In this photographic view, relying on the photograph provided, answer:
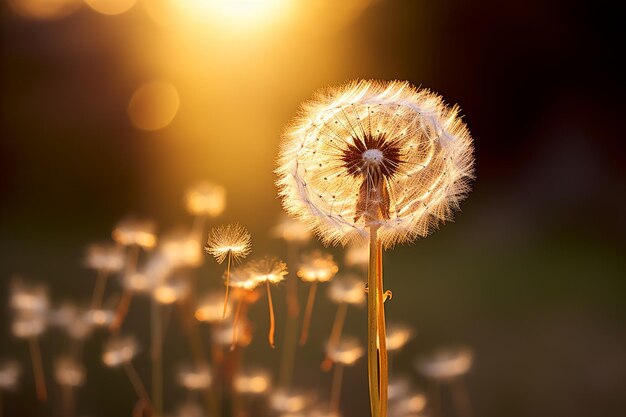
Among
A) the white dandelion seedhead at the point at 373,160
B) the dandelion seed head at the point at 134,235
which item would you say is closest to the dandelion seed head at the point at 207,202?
the dandelion seed head at the point at 134,235

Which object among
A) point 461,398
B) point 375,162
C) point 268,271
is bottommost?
point 268,271

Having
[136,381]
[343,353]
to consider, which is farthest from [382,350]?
[136,381]

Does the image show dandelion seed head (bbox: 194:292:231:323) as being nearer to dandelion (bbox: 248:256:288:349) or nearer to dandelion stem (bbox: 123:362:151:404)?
dandelion (bbox: 248:256:288:349)

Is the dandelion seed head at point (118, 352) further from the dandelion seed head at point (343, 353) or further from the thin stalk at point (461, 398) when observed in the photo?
the thin stalk at point (461, 398)

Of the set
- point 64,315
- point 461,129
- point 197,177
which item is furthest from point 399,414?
point 197,177

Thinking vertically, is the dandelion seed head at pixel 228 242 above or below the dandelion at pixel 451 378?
below

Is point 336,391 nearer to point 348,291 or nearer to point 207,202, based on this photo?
point 348,291

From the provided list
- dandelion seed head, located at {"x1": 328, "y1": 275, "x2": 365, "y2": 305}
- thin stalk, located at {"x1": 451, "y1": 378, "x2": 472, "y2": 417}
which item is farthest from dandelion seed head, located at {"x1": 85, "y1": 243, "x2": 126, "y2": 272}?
thin stalk, located at {"x1": 451, "y1": 378, "x2": 472, "y2": 417}
